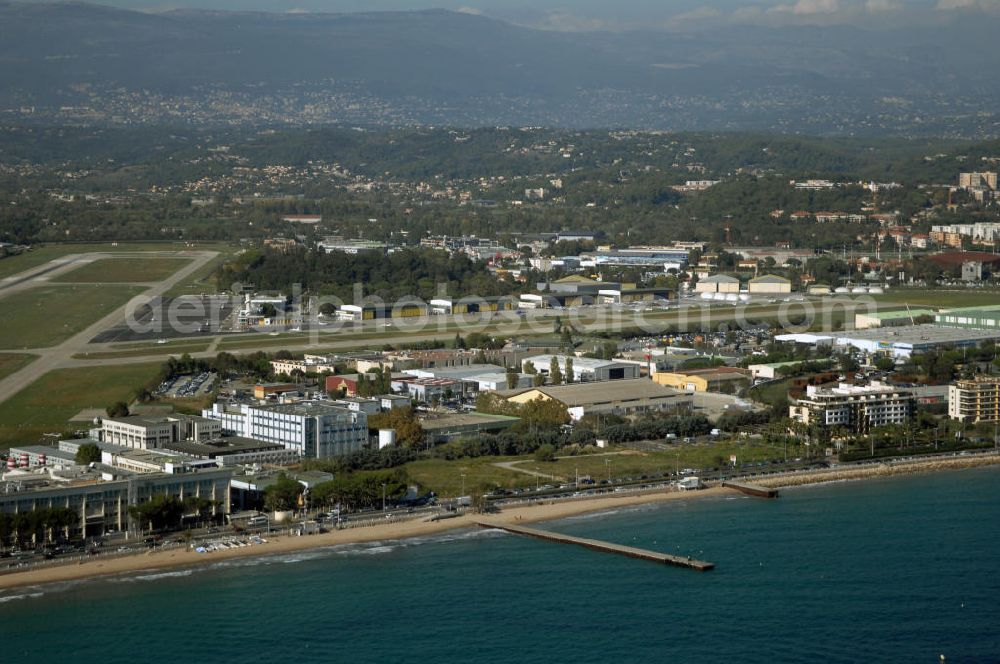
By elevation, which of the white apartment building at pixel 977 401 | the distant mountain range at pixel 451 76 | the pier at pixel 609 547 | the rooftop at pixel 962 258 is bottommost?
the pier at pixel 609 547

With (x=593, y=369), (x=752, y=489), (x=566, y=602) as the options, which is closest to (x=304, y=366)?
(x=593, y=369)

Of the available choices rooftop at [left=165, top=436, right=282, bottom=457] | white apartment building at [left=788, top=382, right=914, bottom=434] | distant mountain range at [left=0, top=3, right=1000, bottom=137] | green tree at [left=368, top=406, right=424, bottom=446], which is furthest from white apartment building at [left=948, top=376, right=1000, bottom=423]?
distant mountain range at [left=0, top=3, right=1000, bottom=137]

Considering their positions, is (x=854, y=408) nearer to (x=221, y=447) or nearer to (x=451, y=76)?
(x=221, y=447)

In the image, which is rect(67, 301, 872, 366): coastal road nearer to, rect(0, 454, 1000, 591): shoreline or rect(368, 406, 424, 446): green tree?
rect(368, 406, 424, 446): green tree

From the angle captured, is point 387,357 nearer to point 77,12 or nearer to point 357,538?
point 357,538

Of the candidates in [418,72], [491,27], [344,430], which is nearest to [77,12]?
[418,72]

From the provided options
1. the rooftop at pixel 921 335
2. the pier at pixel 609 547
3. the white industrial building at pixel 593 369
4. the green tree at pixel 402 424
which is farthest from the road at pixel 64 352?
the rooftop at pixel 921 335

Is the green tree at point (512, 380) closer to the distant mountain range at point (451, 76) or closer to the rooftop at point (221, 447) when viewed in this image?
the rooftop at point (221, 447)
